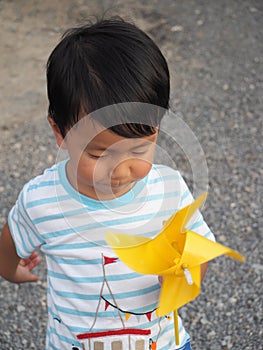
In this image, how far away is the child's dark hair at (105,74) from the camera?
135 centimetres

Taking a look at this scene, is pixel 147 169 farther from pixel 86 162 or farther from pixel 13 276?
pixel 13 276

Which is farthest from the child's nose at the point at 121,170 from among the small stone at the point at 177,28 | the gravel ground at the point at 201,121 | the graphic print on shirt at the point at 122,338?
the small stone at the point at 177,28

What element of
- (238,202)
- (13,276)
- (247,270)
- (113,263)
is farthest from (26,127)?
(113,263)

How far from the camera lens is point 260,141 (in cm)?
335

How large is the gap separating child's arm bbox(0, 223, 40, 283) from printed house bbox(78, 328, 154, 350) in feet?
0.95

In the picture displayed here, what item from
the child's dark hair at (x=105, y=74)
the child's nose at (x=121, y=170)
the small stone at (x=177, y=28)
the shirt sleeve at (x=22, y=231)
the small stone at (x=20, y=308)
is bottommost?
the small stone at (x=20, y=308)

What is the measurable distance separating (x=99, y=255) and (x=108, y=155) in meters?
0.28

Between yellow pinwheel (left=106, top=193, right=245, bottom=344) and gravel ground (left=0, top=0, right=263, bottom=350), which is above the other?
yellow pinwheel (left=106, top=193, right=245, bottom=344)

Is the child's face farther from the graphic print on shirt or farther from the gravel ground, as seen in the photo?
the gravel ground

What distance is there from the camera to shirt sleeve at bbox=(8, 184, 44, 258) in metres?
1.61

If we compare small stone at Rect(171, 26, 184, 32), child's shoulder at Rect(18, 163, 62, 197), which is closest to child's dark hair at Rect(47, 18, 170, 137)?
child's shoulder at Rect(18, 163, 62, 197)

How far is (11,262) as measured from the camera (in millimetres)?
1746

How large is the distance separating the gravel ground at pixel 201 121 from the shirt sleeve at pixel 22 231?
0.84m

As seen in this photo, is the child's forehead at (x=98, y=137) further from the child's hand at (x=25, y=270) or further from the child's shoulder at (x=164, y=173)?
the child's hand at (x=25, y=270)
